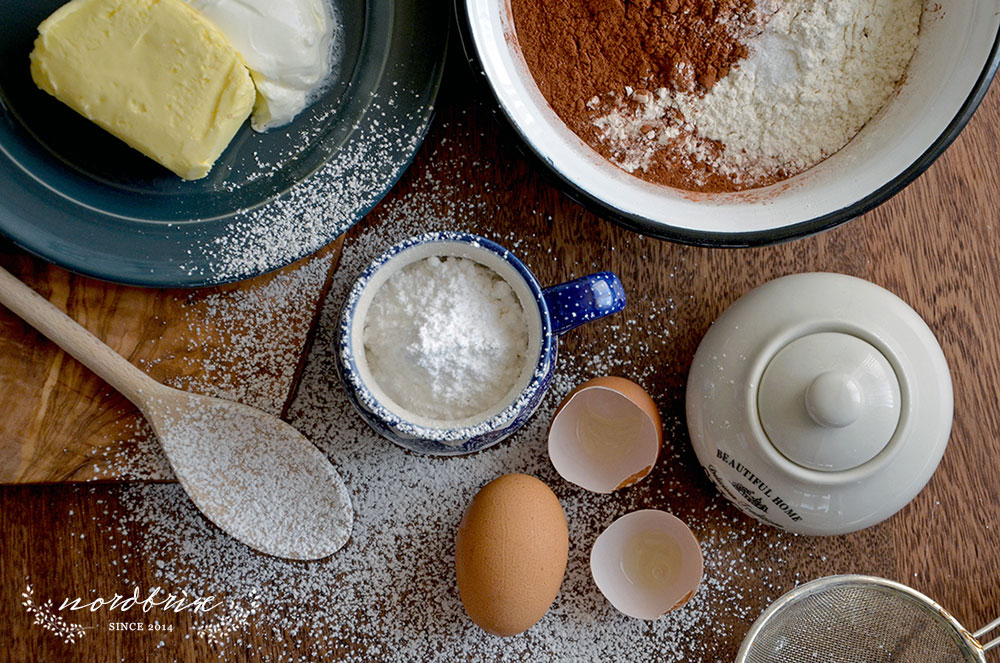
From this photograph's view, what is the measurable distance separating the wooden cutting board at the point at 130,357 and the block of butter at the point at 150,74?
0.17m

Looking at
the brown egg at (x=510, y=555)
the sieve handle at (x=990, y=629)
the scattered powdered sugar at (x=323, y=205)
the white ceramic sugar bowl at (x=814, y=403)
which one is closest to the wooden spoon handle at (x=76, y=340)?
the scattered powdered sugar at (x=323, y=205)

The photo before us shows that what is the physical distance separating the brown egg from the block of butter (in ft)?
1.59

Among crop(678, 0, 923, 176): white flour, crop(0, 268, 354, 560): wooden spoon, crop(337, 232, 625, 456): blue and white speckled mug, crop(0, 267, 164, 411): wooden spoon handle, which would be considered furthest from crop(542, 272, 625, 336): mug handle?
crop(0, 267, 164, 411): wooden spoon handle

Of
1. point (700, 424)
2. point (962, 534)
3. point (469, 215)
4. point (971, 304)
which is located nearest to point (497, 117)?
point (469, 215)

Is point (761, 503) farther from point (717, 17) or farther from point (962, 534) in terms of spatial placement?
point (717, 17)

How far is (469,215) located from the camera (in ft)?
3.05

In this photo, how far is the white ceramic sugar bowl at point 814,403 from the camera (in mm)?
761

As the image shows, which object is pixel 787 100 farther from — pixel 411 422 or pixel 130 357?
pixel 130 357

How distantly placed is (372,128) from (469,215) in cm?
15

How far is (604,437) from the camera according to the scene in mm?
911

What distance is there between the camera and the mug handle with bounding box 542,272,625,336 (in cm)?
82

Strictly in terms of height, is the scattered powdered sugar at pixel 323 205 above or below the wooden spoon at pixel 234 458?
above

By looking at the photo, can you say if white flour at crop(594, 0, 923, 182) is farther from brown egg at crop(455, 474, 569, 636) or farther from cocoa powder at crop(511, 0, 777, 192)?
brown egg at crop(455, 474, 569, 636)

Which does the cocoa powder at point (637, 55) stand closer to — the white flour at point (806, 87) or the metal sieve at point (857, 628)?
the white flour at point (806, 87)
